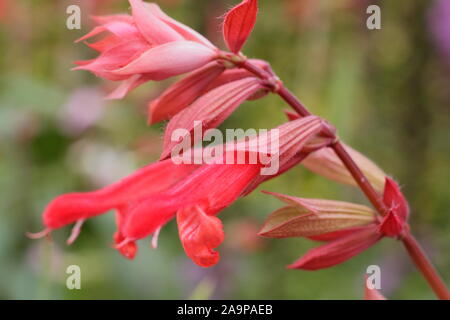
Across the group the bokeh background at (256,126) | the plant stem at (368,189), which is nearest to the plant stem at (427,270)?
the plant stem at (368,189)

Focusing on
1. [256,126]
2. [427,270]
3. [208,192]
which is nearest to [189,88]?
[208,192]

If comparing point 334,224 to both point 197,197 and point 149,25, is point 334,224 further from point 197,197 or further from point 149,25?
point 149,25

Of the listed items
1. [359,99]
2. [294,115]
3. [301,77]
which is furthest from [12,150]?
[294,115]

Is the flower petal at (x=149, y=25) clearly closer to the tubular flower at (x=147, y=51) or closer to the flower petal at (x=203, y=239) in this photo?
the tubular flower at (x=147, y=51)
